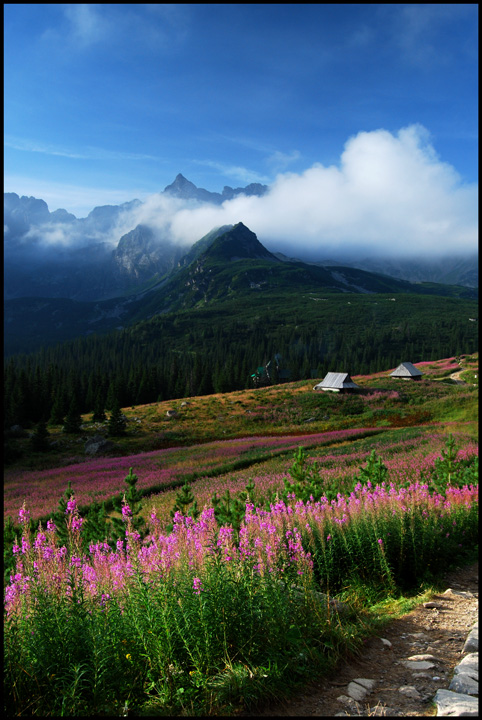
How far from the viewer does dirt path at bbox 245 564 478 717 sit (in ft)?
12.8

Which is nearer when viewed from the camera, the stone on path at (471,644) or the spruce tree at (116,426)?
the stone on path at (471,644)

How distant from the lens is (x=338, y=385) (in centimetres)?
5869

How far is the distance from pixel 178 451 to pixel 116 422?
14564 mm

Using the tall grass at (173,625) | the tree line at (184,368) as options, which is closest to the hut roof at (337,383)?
the tree line at (184,368)

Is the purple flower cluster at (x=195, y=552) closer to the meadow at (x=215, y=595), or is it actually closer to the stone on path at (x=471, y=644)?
the meadow at (x=215, y=595)

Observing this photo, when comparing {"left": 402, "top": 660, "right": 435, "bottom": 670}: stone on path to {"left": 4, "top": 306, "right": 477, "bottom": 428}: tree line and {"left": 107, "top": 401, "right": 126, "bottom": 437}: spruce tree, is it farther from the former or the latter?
{"left": 4, "top": 306, "right": 477, "bottom": 428}: tree line

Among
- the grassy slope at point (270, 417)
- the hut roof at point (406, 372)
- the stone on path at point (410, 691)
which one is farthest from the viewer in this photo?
the hut roof at point (406, 372)

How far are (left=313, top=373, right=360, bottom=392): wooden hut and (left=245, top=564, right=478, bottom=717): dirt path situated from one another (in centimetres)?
5235

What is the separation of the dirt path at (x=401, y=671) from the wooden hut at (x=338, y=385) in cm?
5235

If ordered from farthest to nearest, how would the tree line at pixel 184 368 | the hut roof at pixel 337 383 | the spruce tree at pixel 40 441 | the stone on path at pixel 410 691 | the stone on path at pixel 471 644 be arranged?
1. the tree line at pixel 184 368
2. the hut roof at pixel 337 383
3. the spruce tree at pixel 40 441
4. the stone on path at pixel 471 644
5. the stone on path at pixel 410 691

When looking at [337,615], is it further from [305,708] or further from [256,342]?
[256,342]

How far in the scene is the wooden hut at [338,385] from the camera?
58.0m

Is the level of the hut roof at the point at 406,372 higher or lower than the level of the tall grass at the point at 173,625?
lower

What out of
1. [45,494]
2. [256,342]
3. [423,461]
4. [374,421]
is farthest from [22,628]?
[256,342]
